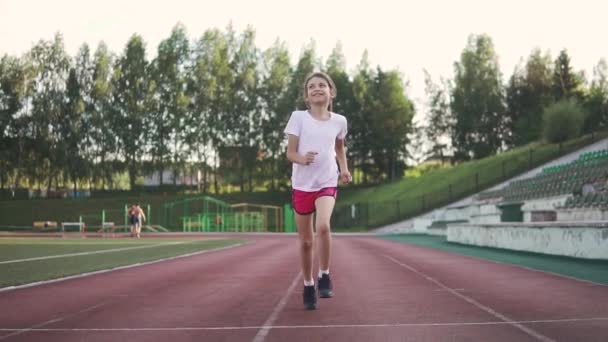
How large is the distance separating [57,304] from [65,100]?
6319cm

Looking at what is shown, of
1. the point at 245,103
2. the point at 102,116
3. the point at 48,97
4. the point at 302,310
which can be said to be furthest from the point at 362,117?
the point at 302,310

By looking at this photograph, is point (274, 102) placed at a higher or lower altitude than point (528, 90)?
lower

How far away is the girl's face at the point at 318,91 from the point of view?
6.06m

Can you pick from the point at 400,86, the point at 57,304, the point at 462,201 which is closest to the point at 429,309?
the point at 57,304

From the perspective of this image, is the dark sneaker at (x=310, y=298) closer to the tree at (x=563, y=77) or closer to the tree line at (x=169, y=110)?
the tree line at (x=169, y=110)

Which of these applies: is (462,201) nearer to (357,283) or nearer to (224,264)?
(224,264)

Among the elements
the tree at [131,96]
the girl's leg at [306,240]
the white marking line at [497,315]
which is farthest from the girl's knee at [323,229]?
the tree at [131,96]

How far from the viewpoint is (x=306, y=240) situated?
20.5ft

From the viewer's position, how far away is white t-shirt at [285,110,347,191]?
5.96m

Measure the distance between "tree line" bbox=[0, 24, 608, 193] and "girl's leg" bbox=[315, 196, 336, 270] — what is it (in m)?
59.9

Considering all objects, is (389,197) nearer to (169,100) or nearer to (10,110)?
(169,100)

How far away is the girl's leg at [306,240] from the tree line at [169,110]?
59.8 m

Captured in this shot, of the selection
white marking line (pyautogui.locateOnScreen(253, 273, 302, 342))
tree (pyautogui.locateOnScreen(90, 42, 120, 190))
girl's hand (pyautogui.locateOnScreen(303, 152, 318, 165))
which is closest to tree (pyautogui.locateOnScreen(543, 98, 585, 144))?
tree (pyautogui.locateOnScreen(90, 42, 120, 190))

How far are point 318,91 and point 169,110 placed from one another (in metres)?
62.6
